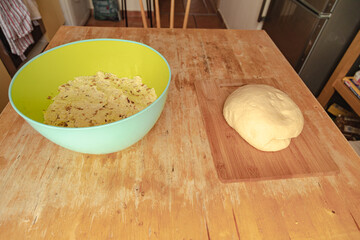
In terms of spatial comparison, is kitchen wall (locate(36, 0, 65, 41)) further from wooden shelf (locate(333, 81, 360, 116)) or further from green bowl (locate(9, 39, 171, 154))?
wooden shelf (locate(333, 81, 360, 116))

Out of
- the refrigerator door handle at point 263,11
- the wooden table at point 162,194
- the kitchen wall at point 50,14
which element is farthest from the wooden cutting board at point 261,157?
the kitchen wall at point 50,14

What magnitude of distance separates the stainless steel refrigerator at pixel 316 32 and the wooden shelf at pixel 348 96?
0.19 m

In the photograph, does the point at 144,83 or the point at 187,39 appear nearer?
the point at 144,83

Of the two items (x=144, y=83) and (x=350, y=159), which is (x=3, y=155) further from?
(x=350, y=159)

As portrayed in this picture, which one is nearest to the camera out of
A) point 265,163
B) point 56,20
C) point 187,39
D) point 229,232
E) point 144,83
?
point 229,232

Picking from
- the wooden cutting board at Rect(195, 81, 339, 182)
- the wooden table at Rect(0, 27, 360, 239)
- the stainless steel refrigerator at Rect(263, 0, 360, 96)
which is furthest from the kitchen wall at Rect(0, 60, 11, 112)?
the stainless steel refrigerator at Rect(263, 0, 360, 96)

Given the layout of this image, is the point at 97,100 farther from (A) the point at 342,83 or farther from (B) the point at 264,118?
(A) the point at 342,83

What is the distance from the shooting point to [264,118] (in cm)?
58

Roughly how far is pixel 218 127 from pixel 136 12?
3045mm

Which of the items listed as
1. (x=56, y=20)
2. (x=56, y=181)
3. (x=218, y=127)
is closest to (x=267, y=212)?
(x=218, y=127)

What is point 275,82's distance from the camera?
80 centimetres

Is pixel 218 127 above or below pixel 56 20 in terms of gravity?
above

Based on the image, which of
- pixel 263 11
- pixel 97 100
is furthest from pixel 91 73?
pixel 263 11

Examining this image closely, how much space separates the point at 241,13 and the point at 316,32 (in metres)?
1.31
